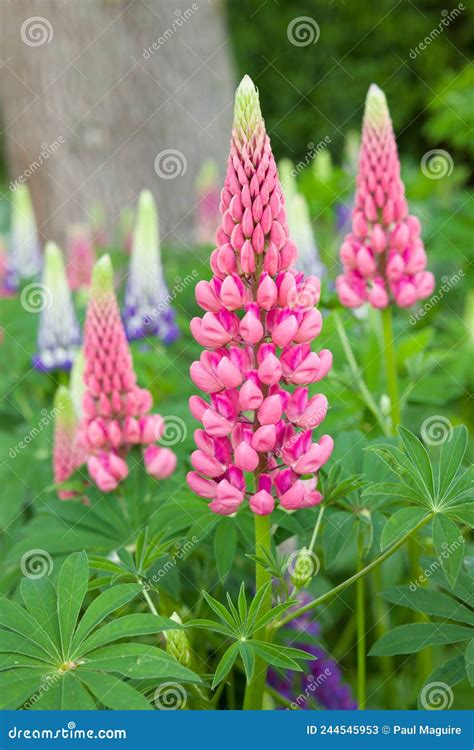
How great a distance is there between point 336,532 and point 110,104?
495 centimetres

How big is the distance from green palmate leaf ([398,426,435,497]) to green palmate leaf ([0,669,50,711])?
760 millimetres

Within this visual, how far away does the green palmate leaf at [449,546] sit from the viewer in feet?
5.05

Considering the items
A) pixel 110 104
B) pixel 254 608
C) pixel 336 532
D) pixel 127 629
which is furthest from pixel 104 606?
pixel 110 104

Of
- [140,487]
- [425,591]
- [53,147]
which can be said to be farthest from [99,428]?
[53,147]

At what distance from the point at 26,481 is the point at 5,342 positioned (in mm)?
1010

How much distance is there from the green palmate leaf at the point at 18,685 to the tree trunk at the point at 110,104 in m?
4.91

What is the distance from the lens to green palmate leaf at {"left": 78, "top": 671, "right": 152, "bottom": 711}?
4.63 feet

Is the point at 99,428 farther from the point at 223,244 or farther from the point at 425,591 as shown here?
the point at 425,591

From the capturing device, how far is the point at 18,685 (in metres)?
1.47

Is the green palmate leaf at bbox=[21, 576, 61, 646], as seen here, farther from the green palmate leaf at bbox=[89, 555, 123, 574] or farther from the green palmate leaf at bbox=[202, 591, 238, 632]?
the green palmate leaf at bbox=[202, 591, 238, 632]

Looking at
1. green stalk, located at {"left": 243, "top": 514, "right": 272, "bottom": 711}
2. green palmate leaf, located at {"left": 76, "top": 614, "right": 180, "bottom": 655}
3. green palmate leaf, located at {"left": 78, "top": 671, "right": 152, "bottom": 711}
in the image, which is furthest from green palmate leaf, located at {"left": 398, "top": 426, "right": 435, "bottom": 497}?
green palmate leaf, located at {"left": 78, "top": 671, "right": 152, "bottom": 711}

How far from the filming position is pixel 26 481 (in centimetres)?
264

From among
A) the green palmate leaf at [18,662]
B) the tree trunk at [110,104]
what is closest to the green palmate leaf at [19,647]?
the green palmate leaf at [18,662]

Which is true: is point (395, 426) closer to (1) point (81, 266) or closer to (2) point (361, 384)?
(2) point (361, 384)
